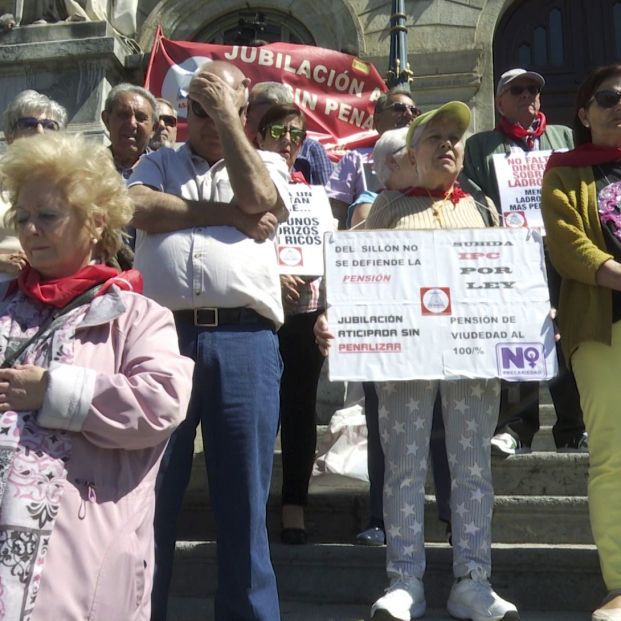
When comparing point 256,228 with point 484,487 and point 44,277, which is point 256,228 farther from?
point 484,487

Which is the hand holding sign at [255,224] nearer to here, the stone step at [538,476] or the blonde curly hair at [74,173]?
the blonde curly hair at [74,173]

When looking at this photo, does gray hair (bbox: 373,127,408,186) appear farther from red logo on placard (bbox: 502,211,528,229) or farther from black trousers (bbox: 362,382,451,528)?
red logo on placard (bbox: 502,211,528,229)

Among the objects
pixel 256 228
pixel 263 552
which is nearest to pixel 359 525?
pixel 263 552

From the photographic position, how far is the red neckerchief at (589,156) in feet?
12.2

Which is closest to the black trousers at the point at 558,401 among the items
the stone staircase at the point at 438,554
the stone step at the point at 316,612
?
the stone staircase at the point at 438,554

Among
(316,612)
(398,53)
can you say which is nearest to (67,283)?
(316,612)

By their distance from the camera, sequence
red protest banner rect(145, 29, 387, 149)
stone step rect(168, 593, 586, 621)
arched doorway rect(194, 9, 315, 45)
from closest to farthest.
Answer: stone step rect(168, 593, 586, 621) → red protest banner rect(145, 29, 387, 149) → arched doorway rect(194, 9, 315, 45)

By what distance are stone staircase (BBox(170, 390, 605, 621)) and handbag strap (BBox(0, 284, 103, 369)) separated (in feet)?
5.17

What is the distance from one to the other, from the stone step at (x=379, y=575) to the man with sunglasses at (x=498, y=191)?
83 centimetres

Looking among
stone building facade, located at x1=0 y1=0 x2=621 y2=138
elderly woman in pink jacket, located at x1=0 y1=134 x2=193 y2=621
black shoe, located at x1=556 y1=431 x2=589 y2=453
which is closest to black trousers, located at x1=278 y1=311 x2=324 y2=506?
black shoe, located at x1=556 y1=431 x2=589 y2=453

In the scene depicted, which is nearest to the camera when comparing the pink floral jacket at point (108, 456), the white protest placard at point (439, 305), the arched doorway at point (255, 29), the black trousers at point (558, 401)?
the pink floral jacket at point (108, 456)

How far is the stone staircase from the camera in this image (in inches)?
144

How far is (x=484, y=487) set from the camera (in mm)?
3500

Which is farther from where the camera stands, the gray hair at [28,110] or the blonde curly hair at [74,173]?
the gray hair at [28,110]
